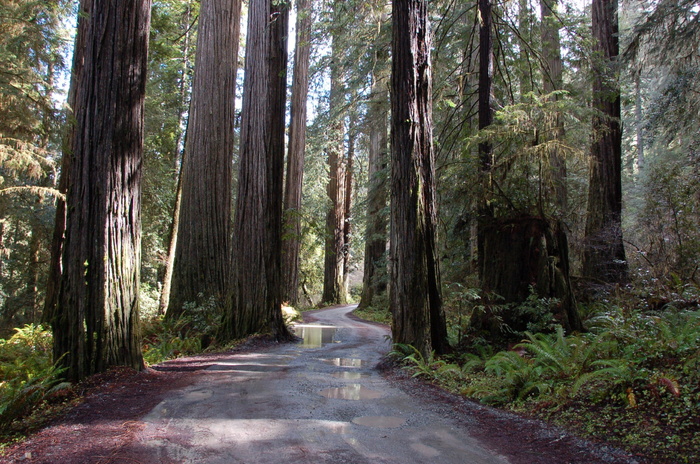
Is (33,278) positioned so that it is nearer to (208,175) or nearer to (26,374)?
(208,175)

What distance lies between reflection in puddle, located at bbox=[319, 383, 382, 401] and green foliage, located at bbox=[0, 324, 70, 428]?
2709mm

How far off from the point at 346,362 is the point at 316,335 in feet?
12.4

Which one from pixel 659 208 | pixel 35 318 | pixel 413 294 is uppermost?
pixel 659 208

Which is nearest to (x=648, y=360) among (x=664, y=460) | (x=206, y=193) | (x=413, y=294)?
(x=664, y=460)

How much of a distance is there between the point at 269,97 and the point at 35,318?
1377 centimetres

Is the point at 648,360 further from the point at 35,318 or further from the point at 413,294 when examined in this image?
the point at 35,318

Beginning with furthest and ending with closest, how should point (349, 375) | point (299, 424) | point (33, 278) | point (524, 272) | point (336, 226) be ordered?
point (336, 226)
point (33, 278)
point (524, 272)
point (349, 375)
point (299, 424)

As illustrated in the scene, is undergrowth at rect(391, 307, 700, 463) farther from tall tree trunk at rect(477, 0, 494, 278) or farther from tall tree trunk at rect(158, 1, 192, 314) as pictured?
tall tree trunk at rect(158, 1, 192, 314)

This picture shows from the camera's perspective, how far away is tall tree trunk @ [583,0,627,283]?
10.3m

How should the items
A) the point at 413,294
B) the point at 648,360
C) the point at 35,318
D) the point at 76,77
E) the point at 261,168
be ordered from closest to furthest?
the point at 648,360 < the point at 413,294 < the point at 261,168 < the point at 76,77 < the point at 35,318

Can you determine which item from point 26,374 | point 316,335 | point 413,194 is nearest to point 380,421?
point 413,194

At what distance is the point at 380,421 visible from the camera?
4215 mm

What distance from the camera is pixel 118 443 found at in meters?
3.43

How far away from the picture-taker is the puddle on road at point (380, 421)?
4.08 m
